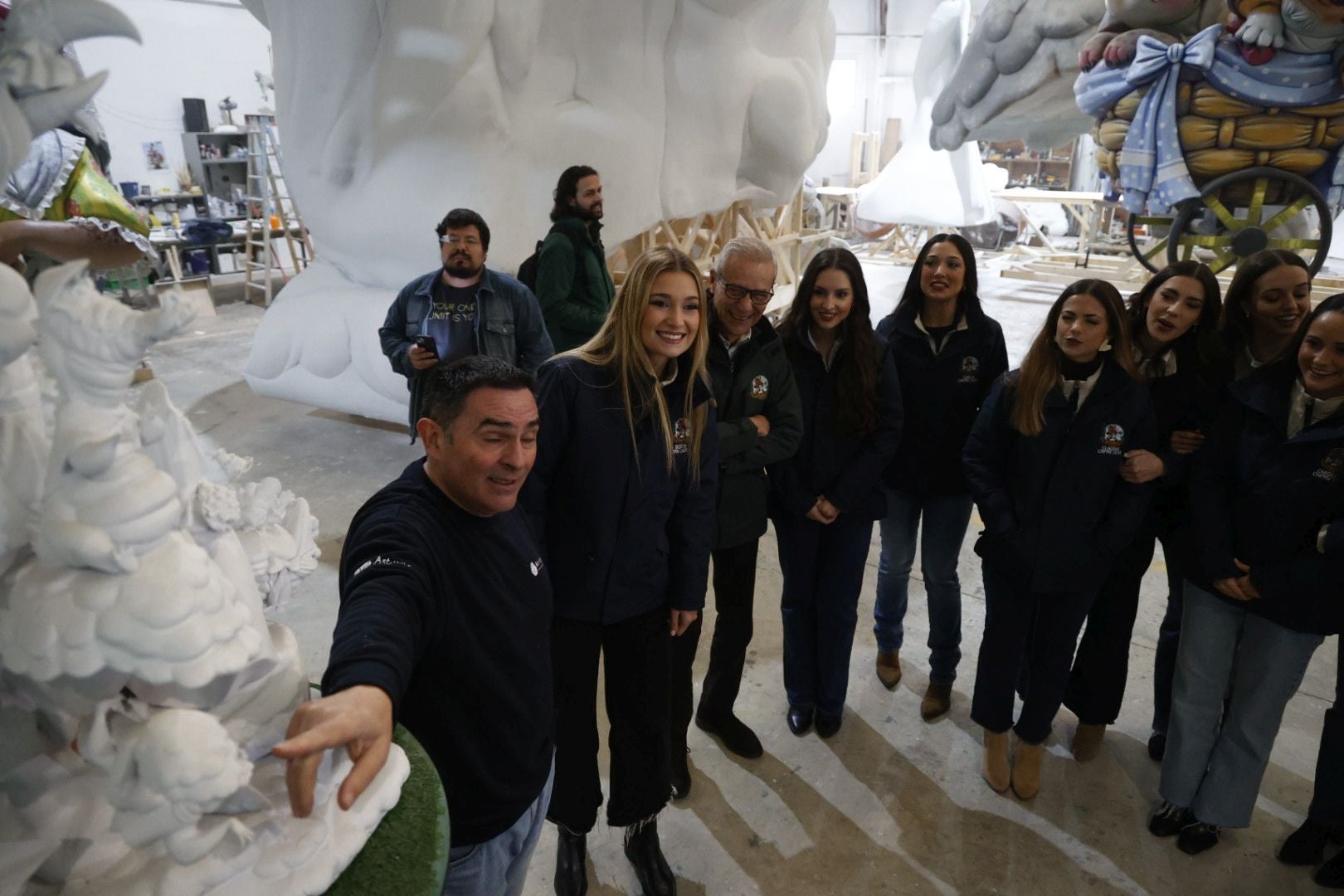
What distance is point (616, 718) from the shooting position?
2.06m

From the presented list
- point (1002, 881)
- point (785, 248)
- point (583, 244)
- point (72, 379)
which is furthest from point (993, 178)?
point (72, 379)

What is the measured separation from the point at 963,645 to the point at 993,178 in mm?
12959

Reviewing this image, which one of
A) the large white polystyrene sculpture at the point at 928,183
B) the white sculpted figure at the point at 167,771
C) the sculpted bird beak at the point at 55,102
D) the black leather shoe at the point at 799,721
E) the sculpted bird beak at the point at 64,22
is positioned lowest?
the black leather shoe at the point at 799,721

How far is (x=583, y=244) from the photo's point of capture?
3656mm

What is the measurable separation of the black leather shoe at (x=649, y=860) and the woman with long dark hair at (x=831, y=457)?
80 cm

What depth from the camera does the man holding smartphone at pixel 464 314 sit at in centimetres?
317

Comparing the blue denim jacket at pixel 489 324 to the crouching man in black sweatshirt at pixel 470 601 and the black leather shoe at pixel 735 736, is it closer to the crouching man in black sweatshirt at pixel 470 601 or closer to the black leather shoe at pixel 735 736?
the black leather shoe at pixel 735 736

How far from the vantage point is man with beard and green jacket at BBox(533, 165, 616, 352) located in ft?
11.6

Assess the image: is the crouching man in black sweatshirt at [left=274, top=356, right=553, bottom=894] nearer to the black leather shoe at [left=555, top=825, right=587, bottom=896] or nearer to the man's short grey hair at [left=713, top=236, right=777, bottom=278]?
the black leather shoe at [left=555, top=825, right=587, bottom=896]

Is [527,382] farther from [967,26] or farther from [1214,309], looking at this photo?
[967,26]

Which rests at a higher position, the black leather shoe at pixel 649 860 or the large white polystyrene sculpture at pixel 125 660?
the large white polystyrene sculpture at pixel 125 660

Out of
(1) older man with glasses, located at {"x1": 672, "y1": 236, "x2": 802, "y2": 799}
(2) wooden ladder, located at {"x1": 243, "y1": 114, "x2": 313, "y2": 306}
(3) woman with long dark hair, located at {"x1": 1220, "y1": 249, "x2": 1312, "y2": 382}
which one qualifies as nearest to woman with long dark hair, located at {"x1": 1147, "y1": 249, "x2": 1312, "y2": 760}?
(3) woman with long dark hair, located at {"x1": 1220, "y1": 249, "x2": 1312, "y2": 382}

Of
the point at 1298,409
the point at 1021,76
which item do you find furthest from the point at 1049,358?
the point at 1021,76

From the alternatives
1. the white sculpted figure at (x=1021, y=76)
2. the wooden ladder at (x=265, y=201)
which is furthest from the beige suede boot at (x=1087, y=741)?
the wooden ladder at (x=265, y=201)
